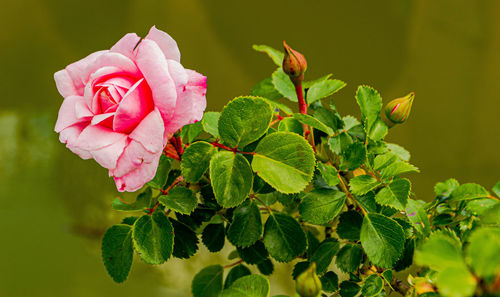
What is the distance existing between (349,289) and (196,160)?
14 cm

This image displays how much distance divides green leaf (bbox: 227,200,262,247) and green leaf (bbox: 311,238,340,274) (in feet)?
0.17

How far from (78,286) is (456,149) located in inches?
36.0

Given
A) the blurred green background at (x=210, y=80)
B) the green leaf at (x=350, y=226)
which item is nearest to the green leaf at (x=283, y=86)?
the green leaf at (x=350, y=226)

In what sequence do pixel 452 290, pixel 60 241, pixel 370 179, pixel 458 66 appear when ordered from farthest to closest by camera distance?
1. pixel 60 241
2. pixel 458 66
3. pixel 370 179
4. pixel 452 290

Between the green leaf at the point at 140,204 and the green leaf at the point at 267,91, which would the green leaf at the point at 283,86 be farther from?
the green leaf at the point at 140,204

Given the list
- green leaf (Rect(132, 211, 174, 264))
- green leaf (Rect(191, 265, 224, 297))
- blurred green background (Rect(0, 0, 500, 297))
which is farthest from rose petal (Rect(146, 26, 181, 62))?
blurred green background (Rect(0, 0, 500, 297))

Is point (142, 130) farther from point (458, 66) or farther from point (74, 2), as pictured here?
point (74, 2)

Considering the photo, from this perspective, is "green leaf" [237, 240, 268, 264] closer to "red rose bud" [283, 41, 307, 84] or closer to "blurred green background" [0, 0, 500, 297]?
"red rose bud" [283, 41, 307, 84]

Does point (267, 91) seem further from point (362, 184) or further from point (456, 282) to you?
point (456, 282)

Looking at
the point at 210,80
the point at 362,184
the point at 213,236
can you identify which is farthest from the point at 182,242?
the point at 210,80

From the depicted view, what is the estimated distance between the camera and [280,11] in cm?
86

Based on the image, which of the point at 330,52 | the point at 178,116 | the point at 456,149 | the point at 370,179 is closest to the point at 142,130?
the point at 178,116

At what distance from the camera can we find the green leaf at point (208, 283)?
1.13 feet

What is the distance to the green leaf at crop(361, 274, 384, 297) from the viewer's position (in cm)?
24
